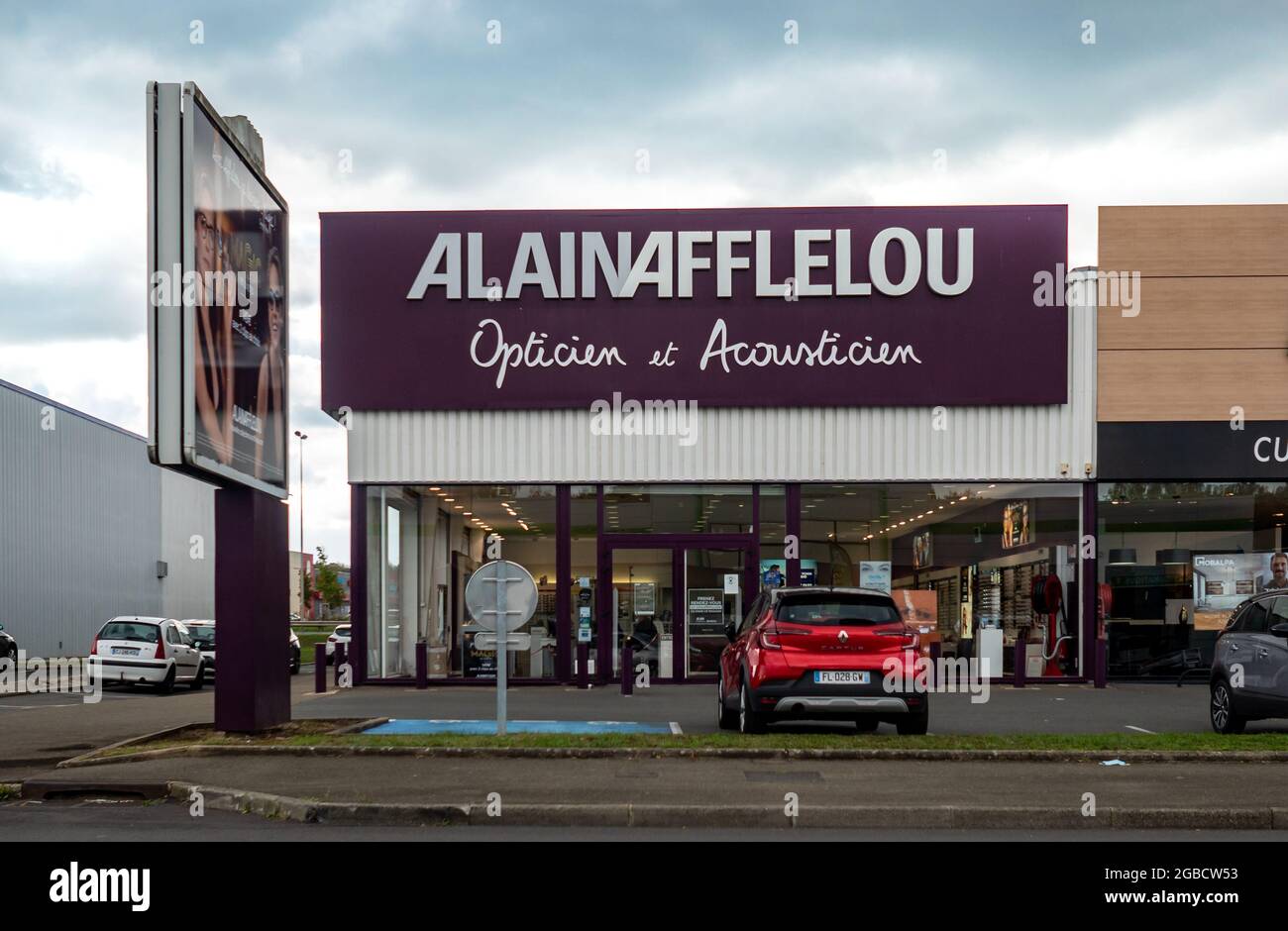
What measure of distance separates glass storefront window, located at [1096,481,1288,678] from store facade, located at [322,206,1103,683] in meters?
0.65

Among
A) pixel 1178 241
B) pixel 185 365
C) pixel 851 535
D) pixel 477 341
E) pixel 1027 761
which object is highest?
pixel 1178 241

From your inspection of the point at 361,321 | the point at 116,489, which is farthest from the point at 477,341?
the point at 116,489

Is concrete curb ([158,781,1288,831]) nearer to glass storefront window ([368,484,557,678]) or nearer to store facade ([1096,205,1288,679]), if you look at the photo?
glass storefront window ([368,484,557,678])

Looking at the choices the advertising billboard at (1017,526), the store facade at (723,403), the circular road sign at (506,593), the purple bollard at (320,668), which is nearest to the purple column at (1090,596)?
the store facade at (723,403)

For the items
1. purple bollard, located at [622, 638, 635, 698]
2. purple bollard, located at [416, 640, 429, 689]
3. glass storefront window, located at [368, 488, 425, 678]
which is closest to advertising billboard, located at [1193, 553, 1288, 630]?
purple bollard, located at [622, 638, 635, 698]

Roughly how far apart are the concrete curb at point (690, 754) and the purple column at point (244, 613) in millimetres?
1455

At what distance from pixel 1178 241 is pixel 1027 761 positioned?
43.9 ft

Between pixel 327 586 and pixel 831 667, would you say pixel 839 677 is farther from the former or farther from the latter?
pixel 327 586

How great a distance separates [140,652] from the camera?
24969mm

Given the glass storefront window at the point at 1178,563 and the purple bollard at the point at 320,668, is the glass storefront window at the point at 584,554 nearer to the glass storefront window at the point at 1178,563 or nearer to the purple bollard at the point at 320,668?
the purple bollard at the point at 320,668

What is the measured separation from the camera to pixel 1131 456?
21.7 m

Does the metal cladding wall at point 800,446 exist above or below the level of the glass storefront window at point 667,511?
above

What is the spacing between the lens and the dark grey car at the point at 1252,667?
1323 cm

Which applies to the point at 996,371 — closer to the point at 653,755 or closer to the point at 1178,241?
the point at 1178,241
